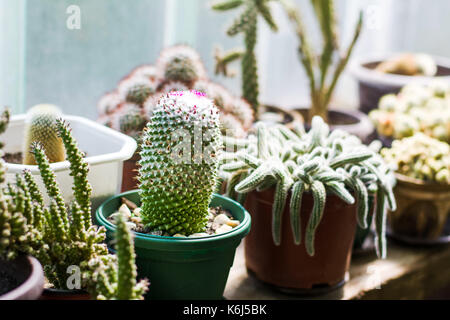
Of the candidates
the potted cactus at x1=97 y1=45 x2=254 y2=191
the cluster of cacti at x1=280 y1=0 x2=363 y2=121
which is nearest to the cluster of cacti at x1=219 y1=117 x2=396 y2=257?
the potted cactus at x1=97 y1=45 x2=254 y2=191

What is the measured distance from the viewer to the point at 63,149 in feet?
3.68

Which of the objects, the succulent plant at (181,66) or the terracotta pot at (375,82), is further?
the terracotta pot at (375,82)

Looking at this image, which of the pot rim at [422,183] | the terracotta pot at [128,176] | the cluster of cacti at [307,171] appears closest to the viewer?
the cluster of cacti at [307,171]

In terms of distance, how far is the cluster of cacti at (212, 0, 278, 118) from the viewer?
1715 millimetres

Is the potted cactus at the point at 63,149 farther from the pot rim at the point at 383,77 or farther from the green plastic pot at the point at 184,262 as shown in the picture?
the pot rim at the point at 383,77

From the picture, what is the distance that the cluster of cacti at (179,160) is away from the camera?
928mm

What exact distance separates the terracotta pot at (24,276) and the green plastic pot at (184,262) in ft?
0.65

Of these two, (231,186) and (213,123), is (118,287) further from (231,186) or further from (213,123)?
(231,186)

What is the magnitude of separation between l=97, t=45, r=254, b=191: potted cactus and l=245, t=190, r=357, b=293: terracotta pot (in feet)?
0.83

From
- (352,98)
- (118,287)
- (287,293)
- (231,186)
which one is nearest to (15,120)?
(231,186)

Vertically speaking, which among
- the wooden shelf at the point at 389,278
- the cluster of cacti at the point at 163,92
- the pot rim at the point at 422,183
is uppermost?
the cluster of cacti at the point at 163,92

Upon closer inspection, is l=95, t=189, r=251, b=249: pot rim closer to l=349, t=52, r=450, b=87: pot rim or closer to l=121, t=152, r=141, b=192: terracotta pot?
l=121, t=152, r=141, b=192: terracotta pot

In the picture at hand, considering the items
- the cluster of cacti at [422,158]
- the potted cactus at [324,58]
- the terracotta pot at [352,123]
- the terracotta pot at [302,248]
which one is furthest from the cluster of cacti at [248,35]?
the terracotta pot at [302,248]

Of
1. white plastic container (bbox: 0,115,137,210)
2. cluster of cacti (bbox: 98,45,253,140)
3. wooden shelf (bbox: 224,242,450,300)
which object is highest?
cluster of cacti (bbox: 98,45,253,140)
